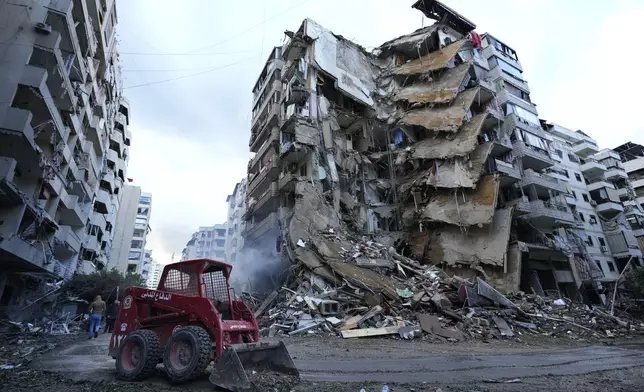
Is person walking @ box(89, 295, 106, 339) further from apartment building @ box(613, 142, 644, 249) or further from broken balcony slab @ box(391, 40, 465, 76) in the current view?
apartment building @ box(613, 142, 644, 249)

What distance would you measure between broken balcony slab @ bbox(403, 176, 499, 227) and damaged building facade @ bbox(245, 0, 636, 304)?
3.0 inches

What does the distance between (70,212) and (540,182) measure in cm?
3536

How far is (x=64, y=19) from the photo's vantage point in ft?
54.3

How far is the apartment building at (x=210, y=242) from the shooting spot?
269 ft

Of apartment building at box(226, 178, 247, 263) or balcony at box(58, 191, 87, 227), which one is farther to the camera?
apartment building at box(226, 178, 247, 263)

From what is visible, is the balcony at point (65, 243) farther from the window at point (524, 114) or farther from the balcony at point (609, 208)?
the balcony at point (609, 208)

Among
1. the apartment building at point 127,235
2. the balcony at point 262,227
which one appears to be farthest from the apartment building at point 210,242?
the balcony at point 262,227

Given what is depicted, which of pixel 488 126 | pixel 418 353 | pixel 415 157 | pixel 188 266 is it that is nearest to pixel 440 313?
pixel 418 353

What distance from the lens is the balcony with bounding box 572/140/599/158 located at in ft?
137

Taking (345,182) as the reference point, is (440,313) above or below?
below

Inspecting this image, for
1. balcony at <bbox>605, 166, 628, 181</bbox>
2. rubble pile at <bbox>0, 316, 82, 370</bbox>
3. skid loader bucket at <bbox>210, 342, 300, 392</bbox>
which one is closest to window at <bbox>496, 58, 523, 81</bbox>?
balcony at <bbox>605, 166, 628, 181</bbox>

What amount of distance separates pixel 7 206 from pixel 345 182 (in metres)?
19.3

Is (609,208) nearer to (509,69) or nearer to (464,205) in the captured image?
(509,69)

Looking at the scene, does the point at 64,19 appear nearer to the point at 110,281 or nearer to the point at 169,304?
the point at 110,281
